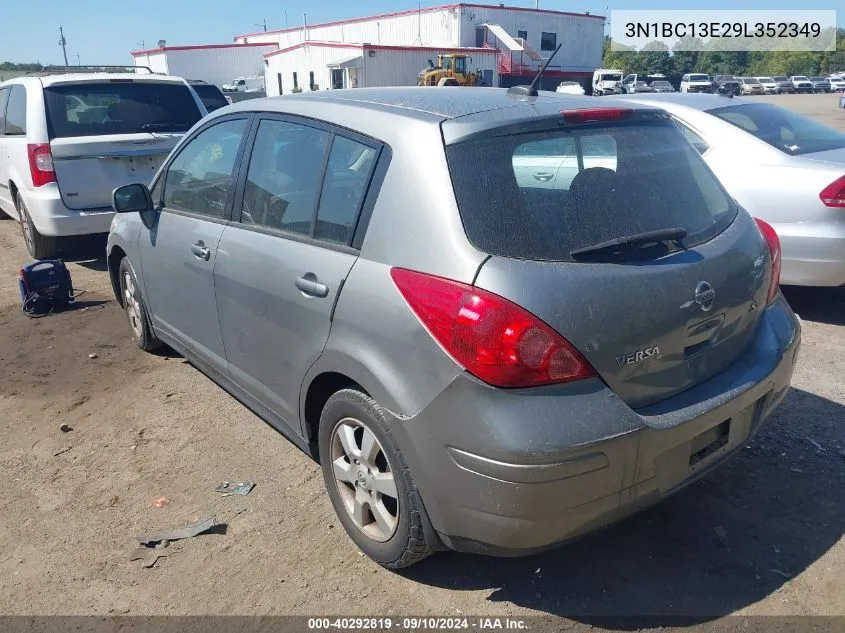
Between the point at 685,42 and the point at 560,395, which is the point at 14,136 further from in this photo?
the point at 685,42

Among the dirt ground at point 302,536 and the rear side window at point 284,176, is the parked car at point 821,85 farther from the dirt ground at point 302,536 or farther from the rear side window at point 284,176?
the rear side window at point 284,176

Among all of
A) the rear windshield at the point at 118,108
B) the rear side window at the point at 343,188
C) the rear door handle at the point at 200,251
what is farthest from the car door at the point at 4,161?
the rear side window at the point at 343,188

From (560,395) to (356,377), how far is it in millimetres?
768

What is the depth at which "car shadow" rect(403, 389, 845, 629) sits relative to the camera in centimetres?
255

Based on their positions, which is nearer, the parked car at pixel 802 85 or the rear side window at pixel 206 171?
the rear side window at pixel 206 171

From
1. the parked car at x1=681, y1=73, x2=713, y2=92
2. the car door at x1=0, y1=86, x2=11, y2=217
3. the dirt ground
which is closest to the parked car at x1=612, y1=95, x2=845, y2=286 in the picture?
the dirt ground

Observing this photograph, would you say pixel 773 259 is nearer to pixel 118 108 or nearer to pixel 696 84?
pixel 118 108

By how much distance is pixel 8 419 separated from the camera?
4227 millimetres

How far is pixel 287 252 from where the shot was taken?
9.79 feet

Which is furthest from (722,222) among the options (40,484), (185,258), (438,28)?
(438,28)

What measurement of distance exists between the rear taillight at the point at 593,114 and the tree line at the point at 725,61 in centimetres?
7477

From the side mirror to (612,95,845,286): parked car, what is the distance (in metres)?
4.14

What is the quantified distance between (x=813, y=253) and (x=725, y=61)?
8695 cm

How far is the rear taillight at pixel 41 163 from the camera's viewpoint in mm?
6809
